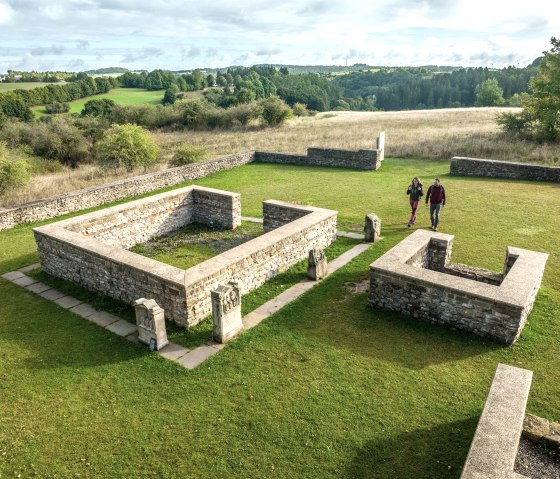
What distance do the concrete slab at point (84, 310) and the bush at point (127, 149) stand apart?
13.8 m

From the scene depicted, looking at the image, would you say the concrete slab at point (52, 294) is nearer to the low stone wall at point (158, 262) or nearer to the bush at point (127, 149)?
the low stone wall at point (158, 262)

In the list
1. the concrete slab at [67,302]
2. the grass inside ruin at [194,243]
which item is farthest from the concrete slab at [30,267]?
the grass inside ruin at [194,243]

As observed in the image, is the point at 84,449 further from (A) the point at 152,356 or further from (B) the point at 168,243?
(B) the point at 168,243

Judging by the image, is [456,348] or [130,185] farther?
[130,185]

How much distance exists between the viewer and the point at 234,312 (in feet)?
23.5

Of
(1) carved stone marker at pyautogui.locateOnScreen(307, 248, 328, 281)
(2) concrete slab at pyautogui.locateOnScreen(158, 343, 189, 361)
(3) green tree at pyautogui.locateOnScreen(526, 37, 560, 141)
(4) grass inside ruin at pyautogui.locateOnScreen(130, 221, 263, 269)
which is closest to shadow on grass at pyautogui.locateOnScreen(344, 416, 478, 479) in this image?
(2) concrete slab at pyautogui.locateOnScreen(158, 343, 189, 361)

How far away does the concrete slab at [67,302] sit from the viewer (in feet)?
27.8

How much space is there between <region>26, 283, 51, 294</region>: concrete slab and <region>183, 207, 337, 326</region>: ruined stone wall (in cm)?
396

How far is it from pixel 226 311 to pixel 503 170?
16928 millimetres

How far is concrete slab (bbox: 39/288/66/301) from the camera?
28.9 feet

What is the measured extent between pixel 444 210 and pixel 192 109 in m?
36.0

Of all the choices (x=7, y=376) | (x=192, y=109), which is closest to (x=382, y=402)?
(x=7, y=376)

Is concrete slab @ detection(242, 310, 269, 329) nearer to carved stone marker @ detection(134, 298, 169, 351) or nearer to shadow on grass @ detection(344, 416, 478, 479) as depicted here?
carved stone marker @ detection(134, 298, 169, 351)

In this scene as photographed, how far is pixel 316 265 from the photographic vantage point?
916 centimetres
